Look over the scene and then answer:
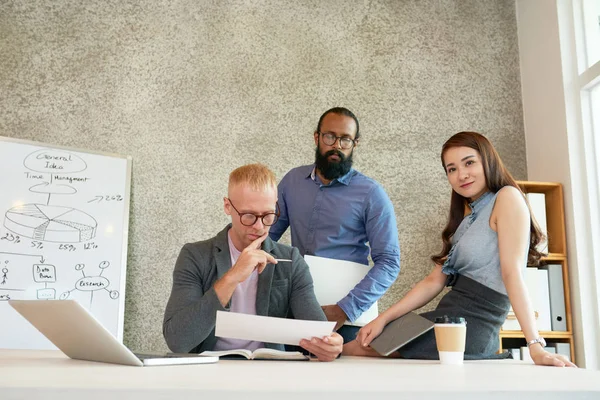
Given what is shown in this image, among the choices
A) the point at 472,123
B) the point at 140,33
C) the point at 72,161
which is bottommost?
the point at 72,161

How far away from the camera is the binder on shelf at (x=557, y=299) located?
3.01 meters

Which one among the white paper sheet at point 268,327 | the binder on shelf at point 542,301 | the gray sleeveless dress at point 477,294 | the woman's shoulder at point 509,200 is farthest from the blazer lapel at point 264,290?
the binder on shelf at point 542,301

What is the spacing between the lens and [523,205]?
1.67 metres

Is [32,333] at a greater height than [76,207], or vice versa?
[76,207]

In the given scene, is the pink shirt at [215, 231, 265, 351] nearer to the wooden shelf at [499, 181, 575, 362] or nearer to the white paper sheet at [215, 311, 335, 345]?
the white paper sheet at [215, 311, 335, 345]

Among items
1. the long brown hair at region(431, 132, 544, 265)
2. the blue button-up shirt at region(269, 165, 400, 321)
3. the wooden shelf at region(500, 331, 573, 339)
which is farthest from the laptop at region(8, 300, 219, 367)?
the wooden shelf at region(500, 331, 573, 339)

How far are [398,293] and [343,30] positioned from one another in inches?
62.9

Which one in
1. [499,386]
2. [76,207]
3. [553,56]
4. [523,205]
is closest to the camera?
[499,386]

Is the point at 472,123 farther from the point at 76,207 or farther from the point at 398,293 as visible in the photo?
the point at 76,207

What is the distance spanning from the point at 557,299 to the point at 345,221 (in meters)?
1.35

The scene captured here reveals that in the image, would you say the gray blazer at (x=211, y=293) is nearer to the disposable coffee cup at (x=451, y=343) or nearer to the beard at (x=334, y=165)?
the disposable coffee cup at (x=451, y=343)

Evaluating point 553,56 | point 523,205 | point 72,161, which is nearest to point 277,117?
point 72,161

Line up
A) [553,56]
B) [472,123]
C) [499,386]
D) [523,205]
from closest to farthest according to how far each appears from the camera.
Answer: [499,386], [523,205], [553,56], [472,123]

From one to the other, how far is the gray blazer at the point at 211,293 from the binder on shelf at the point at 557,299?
1827mm
